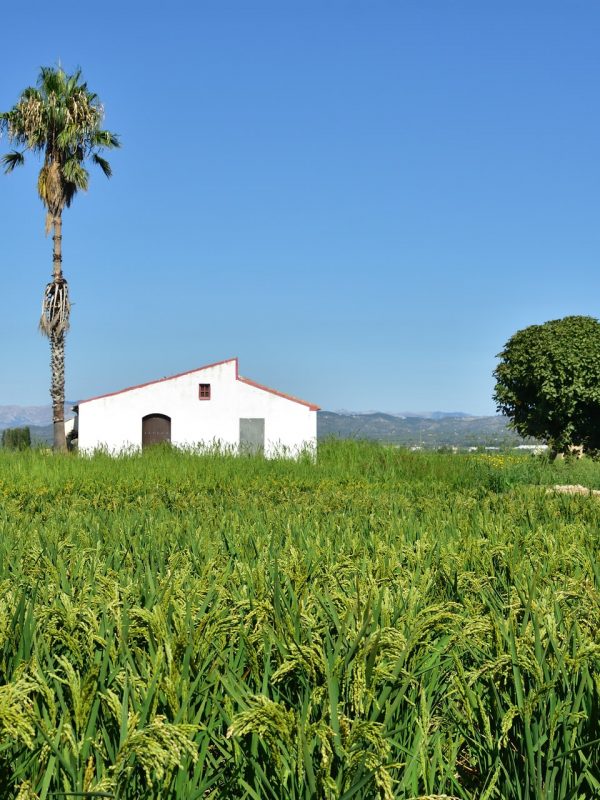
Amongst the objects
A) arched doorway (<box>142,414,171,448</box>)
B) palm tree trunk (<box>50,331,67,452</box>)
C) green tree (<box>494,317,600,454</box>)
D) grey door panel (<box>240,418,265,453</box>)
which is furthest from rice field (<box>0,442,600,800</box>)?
arched doorway (<box>142,414,171,448</box>)

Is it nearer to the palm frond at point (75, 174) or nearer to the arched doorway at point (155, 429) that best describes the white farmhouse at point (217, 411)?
the arched doorway at point (155, 429)

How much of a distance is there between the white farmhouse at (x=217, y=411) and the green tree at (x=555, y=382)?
9449 millimetres

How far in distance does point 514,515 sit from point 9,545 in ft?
15.1

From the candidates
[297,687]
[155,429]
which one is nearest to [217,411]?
[155,429]

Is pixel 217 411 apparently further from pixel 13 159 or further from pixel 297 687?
pixel 297 687

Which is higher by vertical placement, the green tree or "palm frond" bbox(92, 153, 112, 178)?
"palm frond" bbox(92, 153, 112, 178)

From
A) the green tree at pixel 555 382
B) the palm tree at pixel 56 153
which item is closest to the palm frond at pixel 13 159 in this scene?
the palm tree at pixel 56 153

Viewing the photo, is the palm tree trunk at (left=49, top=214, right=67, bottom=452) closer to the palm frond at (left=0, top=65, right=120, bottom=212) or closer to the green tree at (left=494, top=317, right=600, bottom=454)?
the palm frond at (left=0, top=65, right=120, bottom=212)

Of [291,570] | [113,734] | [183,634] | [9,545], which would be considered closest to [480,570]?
[291,570]

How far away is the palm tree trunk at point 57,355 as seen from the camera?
115ft

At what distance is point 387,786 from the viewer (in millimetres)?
1937

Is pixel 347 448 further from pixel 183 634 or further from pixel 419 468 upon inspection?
pixel 183 634

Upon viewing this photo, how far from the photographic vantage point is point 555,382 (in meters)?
33.3

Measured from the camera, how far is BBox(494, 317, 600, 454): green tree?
32.8 meters
